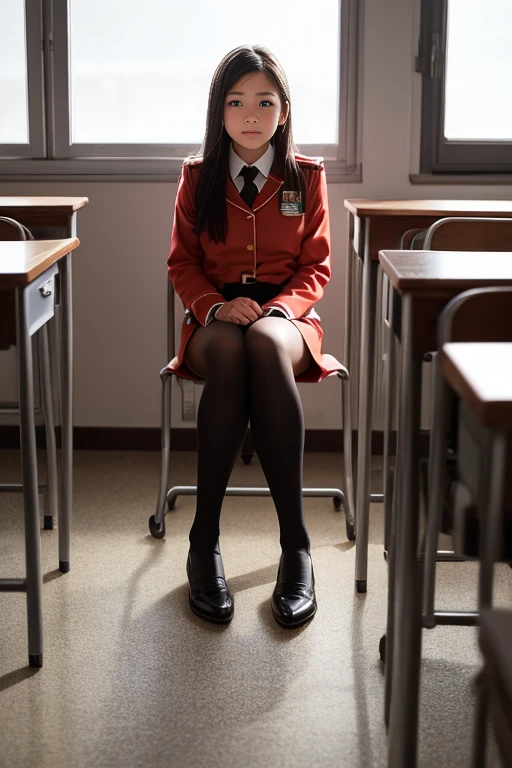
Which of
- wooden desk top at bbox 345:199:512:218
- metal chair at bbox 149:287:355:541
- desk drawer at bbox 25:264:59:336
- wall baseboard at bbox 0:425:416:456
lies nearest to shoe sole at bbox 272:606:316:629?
metal chair at bbox 149:287:355:541

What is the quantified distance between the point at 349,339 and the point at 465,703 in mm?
1247

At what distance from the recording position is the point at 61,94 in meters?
3.02

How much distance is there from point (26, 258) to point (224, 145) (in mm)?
792

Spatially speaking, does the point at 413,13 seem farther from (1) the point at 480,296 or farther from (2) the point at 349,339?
(1) the point at 480,296

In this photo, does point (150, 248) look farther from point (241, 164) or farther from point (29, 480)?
point (29, 480)

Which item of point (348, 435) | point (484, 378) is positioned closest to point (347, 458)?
point (348, 435)

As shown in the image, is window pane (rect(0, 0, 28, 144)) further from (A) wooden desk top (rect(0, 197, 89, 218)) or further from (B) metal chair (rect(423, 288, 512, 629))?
(B) metal chair (rect(423, 288, 512, 629))

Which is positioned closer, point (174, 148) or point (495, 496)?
point (495, 496)

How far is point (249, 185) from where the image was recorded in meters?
2.38

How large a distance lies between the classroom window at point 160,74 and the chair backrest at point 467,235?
1.09 metres

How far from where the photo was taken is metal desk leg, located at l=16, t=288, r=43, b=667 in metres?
1.64

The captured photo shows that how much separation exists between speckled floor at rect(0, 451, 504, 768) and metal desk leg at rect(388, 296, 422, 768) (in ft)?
0.53

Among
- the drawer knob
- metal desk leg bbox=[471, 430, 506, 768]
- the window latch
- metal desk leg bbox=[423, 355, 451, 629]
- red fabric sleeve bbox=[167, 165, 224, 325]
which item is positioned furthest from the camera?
the window latch

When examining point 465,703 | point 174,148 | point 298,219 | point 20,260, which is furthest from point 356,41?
point 465,703
